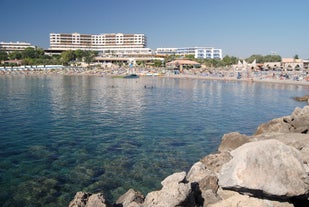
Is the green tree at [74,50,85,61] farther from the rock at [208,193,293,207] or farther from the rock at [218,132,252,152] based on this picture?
the rock at [208,193,293,207]

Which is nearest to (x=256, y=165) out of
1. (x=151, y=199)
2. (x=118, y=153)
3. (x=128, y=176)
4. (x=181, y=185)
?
(x=181, y=185)

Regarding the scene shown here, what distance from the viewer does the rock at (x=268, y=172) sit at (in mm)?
6738

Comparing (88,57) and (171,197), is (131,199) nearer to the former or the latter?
(171,197)

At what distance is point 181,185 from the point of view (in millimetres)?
7363

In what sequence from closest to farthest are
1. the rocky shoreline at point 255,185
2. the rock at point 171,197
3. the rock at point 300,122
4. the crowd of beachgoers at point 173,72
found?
the rocky shoreline at point 255,185, the rock at point 171,197, the rock at point 300,122, the crowd of beachgoers at point 173,72

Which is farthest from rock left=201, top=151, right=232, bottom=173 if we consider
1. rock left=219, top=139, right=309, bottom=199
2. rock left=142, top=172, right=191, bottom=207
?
rock left=142, top=172, right=191, bottom=207

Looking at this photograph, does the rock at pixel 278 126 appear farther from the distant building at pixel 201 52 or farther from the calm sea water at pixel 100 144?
the distant building at pixel 201 52

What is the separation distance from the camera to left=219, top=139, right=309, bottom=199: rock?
6.74 metres

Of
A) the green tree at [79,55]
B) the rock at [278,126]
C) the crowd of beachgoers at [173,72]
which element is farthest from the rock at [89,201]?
the green tree at [79,55]

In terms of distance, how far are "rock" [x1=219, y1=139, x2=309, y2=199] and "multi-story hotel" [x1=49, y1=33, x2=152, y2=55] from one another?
520 ft

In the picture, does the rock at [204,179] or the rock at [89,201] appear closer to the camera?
the rock at [89,201]

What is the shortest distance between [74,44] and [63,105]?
146342 millimetres

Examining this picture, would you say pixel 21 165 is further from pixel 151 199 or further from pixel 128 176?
pixel 151 199

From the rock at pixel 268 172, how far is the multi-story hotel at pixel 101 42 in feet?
520
